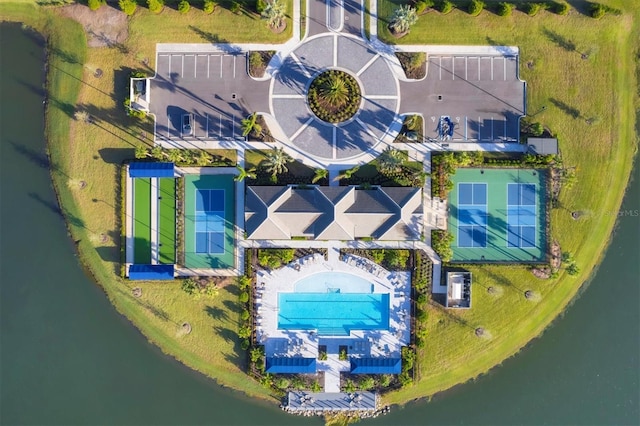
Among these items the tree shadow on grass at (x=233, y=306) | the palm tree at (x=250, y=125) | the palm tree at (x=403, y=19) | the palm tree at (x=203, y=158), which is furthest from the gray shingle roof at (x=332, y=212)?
the palm tree at (x=403, y=19)

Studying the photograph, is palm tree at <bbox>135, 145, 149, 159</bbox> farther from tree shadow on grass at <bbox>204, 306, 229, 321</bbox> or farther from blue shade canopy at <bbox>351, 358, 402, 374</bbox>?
blue shade canopy at <bbox>351, 358, 402, 374</bbox>

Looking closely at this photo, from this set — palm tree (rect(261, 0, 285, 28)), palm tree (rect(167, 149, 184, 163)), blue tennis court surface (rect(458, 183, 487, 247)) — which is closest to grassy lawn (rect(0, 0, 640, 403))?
palm tree (rect(261, 0, 285, 28))

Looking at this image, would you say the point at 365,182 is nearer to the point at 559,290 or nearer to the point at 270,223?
the point at 270,223

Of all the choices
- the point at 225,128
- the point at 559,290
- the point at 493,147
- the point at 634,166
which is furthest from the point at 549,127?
the point at 225,128

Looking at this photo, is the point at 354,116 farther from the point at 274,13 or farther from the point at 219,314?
the point at 219,314

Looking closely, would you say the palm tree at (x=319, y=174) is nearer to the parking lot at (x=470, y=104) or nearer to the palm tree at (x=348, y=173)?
the palm tree at (x=348, y=173)
